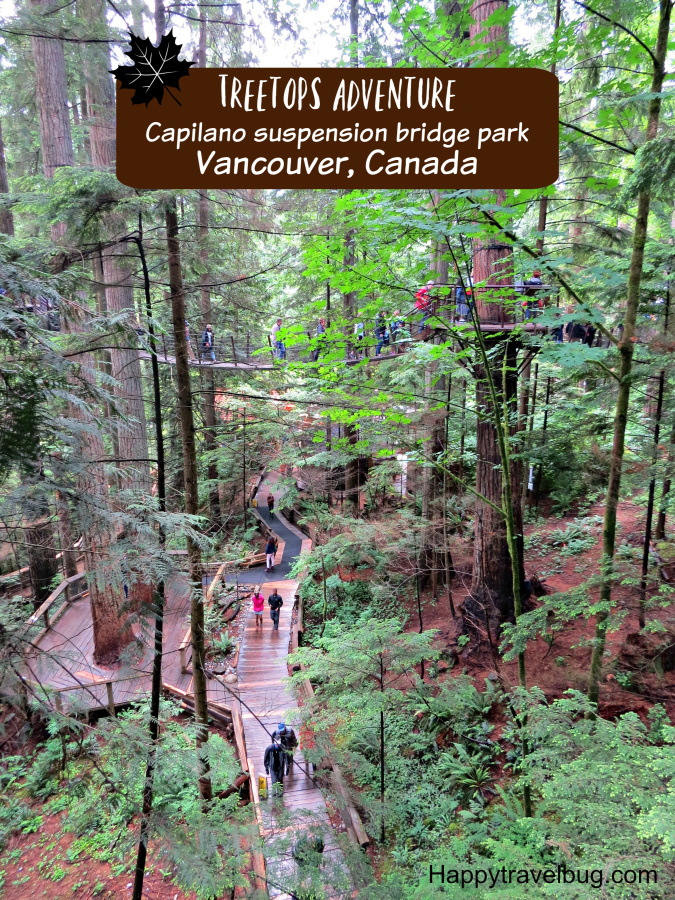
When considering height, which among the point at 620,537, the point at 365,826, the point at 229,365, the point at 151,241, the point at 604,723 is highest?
the point at 151,241

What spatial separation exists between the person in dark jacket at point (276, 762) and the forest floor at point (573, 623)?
2.98 m

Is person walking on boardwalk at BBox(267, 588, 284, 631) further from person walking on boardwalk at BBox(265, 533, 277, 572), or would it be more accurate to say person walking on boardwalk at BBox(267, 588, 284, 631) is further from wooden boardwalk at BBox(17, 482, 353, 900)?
person walking on boardwalk at BBox(265, 533, 277, 572)

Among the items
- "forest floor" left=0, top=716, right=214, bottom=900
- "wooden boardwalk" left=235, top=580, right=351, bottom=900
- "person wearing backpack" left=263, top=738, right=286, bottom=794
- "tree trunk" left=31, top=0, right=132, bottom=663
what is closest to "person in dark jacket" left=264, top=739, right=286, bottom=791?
"person wearing backpack" left=263, top=738, right=286, bottom=794

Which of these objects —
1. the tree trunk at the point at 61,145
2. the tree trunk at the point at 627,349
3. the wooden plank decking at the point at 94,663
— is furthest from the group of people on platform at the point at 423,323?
the wooden plank decking at the point at 94,663

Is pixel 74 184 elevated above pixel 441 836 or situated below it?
above

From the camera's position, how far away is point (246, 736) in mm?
8445

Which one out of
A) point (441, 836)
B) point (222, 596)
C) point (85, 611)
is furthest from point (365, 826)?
point (85, 611)

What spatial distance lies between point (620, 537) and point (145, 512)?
9.28 m

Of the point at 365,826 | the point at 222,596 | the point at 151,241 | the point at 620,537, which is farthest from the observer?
the point at 222,596

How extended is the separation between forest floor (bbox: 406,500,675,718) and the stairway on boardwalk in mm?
2800

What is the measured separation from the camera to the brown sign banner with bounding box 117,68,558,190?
9.68 feet

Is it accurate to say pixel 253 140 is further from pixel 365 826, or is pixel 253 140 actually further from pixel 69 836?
pixel 69 836

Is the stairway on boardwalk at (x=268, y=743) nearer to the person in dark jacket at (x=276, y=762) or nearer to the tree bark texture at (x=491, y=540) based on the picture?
the person in dark jacket at (x=276, y=762)

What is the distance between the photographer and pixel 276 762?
7051mm
